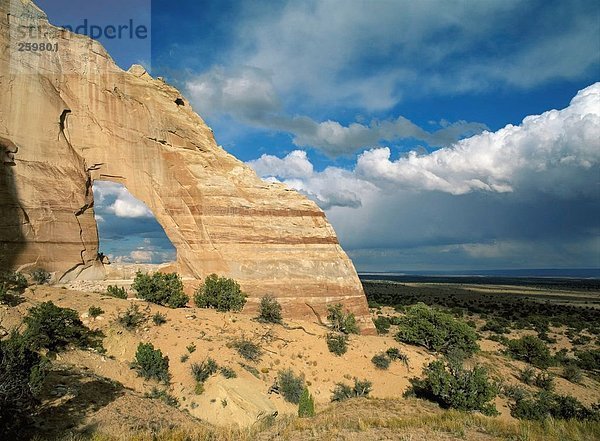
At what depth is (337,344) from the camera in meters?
23.8

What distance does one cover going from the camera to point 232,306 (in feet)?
89.2

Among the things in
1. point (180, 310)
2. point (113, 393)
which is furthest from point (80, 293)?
point (113, 393)

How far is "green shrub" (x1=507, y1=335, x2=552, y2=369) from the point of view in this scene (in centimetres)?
2831

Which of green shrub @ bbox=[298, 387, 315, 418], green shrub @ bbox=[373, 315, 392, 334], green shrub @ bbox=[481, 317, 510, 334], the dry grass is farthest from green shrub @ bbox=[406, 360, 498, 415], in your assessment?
green shrub @ bbox=[481, 317, 510, 334]

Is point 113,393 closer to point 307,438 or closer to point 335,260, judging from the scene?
point 307,438

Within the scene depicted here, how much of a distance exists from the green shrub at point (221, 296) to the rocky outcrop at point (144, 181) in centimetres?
244

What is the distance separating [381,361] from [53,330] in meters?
18.3

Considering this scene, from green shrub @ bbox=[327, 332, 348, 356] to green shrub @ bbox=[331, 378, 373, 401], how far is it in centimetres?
305

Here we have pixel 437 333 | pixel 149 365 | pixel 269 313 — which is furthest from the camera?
pixel 437 333

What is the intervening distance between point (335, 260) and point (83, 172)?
23.5m

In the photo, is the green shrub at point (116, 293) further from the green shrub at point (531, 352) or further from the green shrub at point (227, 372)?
the green shrub at point (531, 352)

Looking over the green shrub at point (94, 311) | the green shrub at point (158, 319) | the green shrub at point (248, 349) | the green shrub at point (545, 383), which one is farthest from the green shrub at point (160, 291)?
the green shrub at point (545, 383)

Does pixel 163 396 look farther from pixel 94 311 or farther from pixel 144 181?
pixel 144 181

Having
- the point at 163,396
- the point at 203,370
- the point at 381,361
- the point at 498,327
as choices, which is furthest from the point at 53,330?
the point at 498,327
